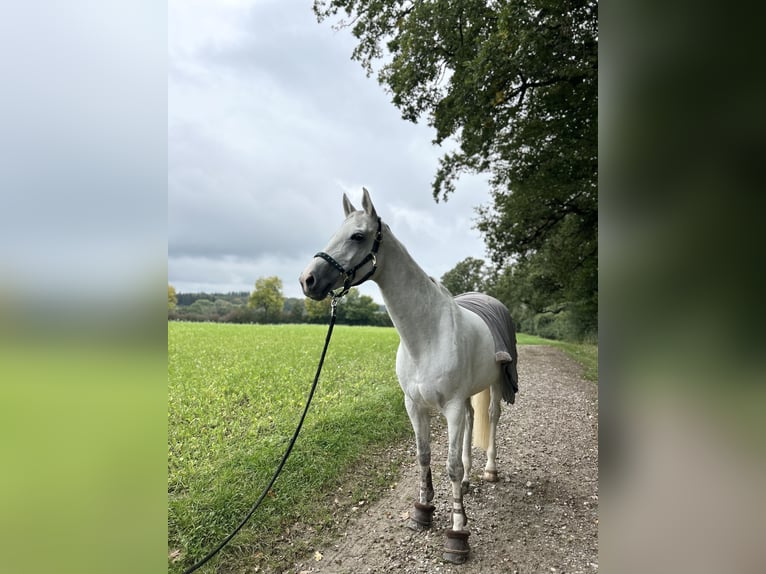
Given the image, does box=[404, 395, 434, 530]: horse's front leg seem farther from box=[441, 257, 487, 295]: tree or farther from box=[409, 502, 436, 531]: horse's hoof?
box=[441, 257, 487, 295]: tree

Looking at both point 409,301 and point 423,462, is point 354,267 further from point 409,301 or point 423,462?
point 423,462

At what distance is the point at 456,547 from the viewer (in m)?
2.80

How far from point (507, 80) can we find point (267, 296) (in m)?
32.6

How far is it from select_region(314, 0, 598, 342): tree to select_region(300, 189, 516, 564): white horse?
158 inches

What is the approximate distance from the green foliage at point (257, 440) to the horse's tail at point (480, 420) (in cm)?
148

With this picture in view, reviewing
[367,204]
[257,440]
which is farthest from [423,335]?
[257,440]

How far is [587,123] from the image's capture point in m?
6.92

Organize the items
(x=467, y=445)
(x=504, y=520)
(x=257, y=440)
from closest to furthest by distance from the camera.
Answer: (x=504, y=520) → (x=467, y=445) → (x=257, y=440)

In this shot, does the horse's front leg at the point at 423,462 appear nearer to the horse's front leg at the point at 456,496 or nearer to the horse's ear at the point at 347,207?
the horse's front leg at the point at 456,496
